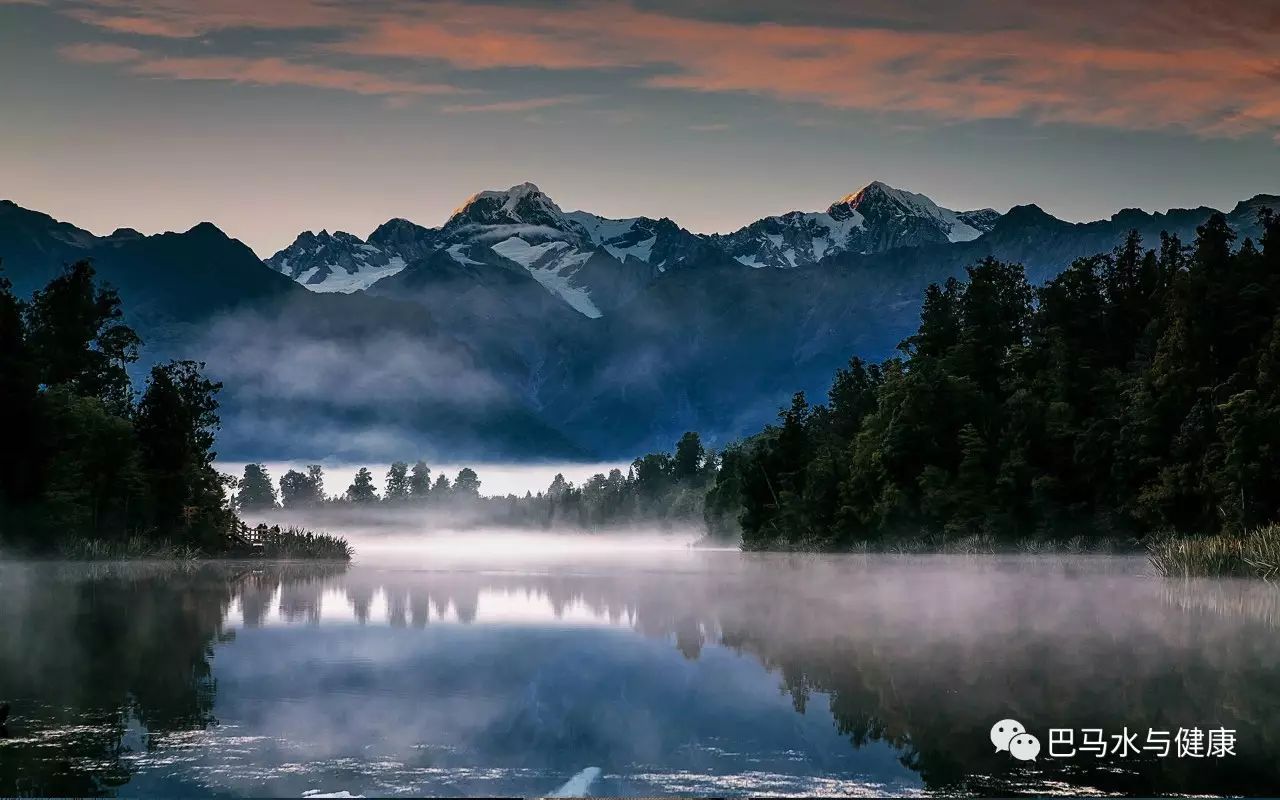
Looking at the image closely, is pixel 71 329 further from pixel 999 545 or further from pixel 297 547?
pixel 999 545

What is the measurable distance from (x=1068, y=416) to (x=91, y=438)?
69680 millimetres

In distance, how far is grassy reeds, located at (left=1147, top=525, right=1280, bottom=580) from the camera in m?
56.2

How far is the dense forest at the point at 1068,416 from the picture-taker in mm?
84562

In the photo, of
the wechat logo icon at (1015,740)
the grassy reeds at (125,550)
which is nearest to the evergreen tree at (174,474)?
the grassy reeds at (125,550)

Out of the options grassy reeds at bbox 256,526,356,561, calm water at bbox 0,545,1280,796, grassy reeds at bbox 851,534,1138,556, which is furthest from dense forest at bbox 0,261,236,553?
grassy reeds at bbox 851,534,1138,556

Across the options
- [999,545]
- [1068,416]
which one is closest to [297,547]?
[999,545]

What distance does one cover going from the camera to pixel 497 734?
2292cm

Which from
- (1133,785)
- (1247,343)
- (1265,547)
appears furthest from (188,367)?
(1133,785)

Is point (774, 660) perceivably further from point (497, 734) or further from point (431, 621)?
point (431, 621)

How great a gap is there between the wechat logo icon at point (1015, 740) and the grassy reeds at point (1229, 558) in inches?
1495

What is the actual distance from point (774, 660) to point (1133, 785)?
52.1ft

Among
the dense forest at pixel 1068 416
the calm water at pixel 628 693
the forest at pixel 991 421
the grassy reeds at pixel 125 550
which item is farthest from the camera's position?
the grassy reeds at pixel 125 550

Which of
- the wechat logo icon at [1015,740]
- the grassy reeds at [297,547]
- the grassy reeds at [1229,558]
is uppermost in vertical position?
the grassy reeds at [1229,558]

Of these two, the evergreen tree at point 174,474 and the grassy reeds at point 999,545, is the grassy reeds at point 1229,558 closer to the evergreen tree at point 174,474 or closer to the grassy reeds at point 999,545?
the grassy reeds at point 999,545
